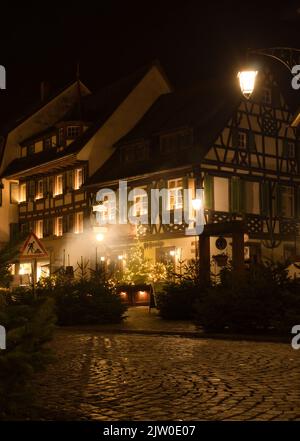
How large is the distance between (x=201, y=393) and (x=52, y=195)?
4201 cm

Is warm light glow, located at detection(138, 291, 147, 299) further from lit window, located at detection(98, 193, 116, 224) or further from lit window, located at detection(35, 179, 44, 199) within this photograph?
lit window, located at detection(35, 179, 44, 199)

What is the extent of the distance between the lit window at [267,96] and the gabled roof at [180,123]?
1.78 metres

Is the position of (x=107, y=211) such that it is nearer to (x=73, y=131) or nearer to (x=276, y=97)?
(x=73, y=131)

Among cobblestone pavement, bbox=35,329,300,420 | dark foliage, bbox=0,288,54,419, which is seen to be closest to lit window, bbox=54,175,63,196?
cobblestone pavement, bbox=35,329,300,420

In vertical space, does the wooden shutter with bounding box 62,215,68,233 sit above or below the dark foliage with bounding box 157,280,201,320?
above

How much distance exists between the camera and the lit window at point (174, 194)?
129 ft

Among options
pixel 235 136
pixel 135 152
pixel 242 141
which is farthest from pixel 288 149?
pixel 135 152

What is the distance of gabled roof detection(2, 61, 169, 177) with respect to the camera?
150 ft

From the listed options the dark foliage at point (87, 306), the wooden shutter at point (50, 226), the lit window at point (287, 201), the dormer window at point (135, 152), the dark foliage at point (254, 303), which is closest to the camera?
the dark foliage at point (254, 303)

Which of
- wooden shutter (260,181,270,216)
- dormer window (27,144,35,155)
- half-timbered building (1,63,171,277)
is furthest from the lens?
dormer window (27,144,35,155)

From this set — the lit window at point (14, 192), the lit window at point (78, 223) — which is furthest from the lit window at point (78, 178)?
the lit window at point (14, 192)

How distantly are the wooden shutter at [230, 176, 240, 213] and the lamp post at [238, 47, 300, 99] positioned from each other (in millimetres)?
24206

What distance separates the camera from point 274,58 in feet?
47.7

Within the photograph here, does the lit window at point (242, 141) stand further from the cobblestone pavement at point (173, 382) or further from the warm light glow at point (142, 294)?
the cobblestone pavement at point (173, 382)
